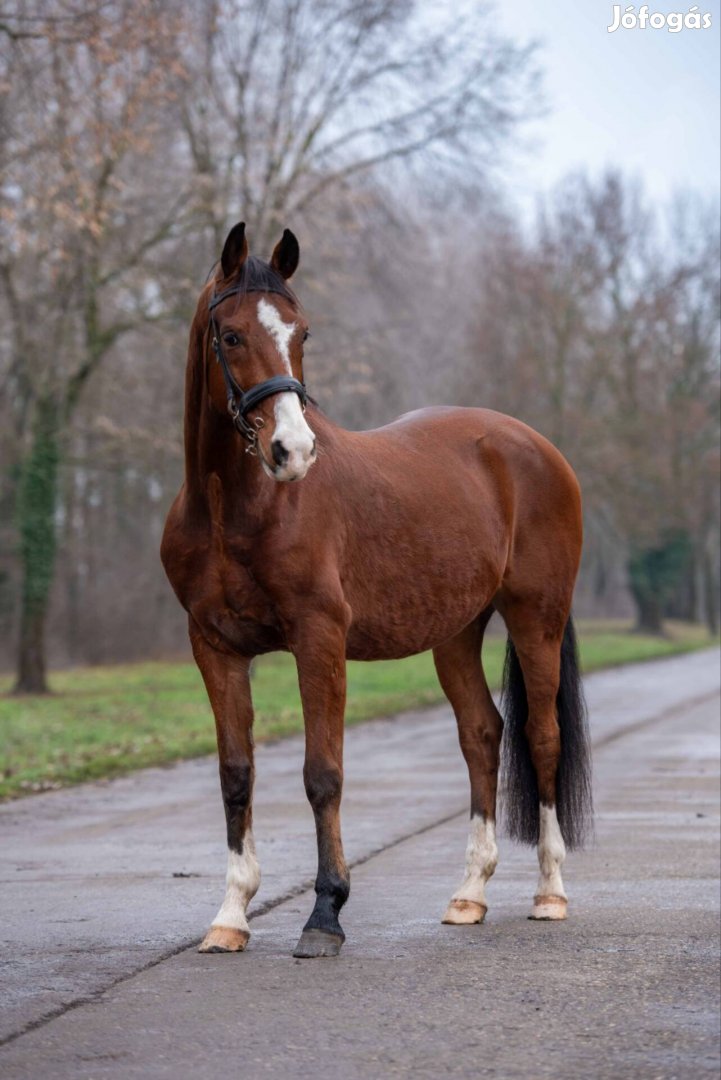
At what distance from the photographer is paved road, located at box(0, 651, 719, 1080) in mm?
4410

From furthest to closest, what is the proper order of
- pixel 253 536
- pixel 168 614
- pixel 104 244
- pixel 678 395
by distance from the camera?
pixel 678 395, pixel 168 614, pixel 104 244, pixel 253 536

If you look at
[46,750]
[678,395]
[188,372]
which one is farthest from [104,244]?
[678,395]

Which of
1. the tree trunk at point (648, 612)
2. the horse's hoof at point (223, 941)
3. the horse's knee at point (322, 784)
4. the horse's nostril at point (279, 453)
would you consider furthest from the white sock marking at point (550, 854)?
the tree trunk at point (648, 612)

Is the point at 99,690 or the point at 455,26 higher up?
the point at 455,26

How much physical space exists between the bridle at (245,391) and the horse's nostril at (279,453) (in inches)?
6.4

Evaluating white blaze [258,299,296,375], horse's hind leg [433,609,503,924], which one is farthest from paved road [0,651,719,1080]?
white blaze [258,299,296,375]

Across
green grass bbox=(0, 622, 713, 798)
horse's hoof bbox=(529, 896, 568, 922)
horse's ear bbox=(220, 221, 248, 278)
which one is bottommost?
green grass bbox=(0, 622, 713, 798)

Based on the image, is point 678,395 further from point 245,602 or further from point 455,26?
point 245,602

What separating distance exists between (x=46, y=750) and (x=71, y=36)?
21.9 ft

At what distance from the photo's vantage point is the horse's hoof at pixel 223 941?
19.3ft

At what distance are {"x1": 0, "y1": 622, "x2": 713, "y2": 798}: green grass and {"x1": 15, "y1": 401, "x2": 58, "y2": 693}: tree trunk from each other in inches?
26.5

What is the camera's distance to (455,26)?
26.7 m

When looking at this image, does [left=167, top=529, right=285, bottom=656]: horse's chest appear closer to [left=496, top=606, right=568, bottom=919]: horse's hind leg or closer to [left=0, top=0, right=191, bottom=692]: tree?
[left=496, top=606, right=568, bottom=919]: horse's hind leg

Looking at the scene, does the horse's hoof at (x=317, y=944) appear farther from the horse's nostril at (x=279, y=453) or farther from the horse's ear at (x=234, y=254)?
the horse's ear at (x=234, y=254)
